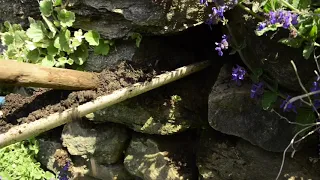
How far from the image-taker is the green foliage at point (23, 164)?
2.63 meters

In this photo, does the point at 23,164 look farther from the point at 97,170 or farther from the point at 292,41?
the point at 292,41

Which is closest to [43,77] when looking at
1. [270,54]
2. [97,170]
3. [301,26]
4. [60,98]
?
[60,98]

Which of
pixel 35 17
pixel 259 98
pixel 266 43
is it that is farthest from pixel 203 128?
pixel 35 17

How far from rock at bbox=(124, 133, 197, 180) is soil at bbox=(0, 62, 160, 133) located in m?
0.41

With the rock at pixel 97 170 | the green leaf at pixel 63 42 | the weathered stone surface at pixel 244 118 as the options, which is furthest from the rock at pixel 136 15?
the rock at pixel 97 170

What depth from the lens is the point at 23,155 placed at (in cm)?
268

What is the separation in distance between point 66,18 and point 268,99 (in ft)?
3.48

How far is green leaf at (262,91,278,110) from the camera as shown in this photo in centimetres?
170

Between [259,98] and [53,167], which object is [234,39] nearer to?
[259,98]

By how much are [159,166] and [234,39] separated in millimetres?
788

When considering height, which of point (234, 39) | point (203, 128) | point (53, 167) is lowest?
point (53, 167)

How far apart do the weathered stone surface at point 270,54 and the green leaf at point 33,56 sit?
3.42ft

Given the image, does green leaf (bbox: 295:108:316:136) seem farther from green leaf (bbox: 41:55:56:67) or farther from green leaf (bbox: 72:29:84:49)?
green leaf (bbox: 41:55:56:67)

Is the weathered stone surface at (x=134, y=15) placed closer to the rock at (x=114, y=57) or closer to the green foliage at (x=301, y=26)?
the rock at (x=114, y=57)
